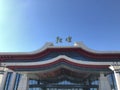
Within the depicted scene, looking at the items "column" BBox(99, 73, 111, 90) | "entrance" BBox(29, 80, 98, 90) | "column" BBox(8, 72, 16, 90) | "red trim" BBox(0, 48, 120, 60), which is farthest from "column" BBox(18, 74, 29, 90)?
"column" BBox(99, 73, 111, 90)

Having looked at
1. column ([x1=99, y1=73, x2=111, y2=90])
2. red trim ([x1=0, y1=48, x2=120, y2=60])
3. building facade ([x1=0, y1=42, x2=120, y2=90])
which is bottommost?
column ([x1=99, y1=73, x2=111, y2=90])

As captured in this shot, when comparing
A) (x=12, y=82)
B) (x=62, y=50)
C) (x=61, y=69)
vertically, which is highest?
(x=62, y=50)

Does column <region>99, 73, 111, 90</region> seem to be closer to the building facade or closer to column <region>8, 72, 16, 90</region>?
the building facade

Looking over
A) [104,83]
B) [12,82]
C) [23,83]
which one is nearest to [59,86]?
[23,83]

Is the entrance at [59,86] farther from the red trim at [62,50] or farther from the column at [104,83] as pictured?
the red trim at [62,50]

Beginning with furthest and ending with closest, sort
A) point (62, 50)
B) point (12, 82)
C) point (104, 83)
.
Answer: point (62, 50)
point (12, 82)
point (104, 83)

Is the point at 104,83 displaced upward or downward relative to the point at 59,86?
downward

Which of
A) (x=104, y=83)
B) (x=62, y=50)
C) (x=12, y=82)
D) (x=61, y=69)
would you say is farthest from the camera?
(x=62, y=50)

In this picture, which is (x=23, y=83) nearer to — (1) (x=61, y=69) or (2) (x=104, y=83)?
(1) (x=61, y=69)

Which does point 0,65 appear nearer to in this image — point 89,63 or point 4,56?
point 4,56

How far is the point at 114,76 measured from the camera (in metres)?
38.5

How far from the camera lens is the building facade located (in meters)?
38.8

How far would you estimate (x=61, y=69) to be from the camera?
136 feet

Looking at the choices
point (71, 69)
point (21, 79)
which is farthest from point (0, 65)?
point (71, 69)
